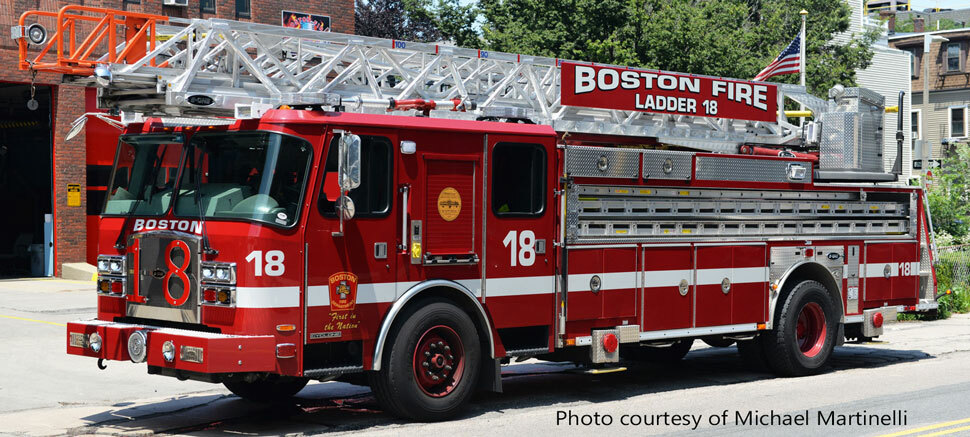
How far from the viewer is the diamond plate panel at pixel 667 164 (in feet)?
34.9

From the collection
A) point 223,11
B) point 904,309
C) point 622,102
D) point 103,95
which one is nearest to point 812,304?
point 904,309

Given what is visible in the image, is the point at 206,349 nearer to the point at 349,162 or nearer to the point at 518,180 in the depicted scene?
the point at 349,162

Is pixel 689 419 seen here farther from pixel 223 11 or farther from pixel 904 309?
pixel 223 11

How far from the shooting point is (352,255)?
8500mm

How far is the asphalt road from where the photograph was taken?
29.2ft

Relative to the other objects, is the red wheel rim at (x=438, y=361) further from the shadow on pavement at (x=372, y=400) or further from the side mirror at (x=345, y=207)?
the side mirror at (x=345, y=207)

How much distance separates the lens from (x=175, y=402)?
10320 millimetres

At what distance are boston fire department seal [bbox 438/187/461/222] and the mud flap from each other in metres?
1.34

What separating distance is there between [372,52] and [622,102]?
2682mm

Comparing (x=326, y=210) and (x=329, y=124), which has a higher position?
(x=329, y=124)

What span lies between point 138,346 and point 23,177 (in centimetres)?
2071

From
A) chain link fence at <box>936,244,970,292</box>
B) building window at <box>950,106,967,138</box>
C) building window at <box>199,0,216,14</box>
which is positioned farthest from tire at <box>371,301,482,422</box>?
building window at <box>950,106,967,138</box>

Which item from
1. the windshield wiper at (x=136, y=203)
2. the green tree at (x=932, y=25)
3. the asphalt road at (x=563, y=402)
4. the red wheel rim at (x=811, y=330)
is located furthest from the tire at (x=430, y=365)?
the green tree at (x=932, y=25)

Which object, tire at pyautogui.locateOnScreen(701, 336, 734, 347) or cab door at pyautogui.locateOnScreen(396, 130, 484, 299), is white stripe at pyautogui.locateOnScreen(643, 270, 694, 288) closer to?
tire at pyautogui.locateOnScreen(701, 336, 734, 347)
